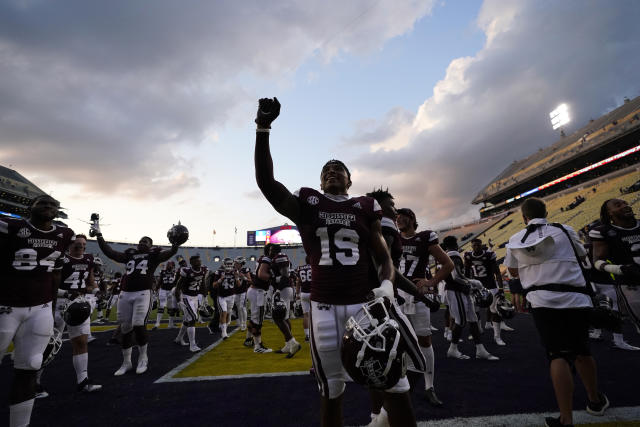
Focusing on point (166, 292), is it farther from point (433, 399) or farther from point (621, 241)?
point (621, 241)

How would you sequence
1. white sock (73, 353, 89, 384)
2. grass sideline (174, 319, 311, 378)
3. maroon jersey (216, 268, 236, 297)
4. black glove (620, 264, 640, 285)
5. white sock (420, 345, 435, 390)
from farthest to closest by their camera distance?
maroon jersey (216, 268, 236, 297) < grass sideline (174, 319, 311, 378) < white sock (73, 353, 89, 384) < white sock (420, 345, 435, 390) < black glove (620, 264, 640, 285)

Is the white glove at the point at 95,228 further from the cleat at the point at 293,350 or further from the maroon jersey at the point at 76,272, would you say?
the cleat at the point at 293,350

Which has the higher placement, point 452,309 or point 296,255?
point 296,255

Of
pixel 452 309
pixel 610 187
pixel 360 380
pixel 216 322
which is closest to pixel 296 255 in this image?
pixel 610 187

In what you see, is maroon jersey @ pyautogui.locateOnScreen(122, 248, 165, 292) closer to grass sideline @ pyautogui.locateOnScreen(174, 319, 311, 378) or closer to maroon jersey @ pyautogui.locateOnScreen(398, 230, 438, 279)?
grass sideline @ pyautogui.locateOnScreen(174, 319, 311, 378)

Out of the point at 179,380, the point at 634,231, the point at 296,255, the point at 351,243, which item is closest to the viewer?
the point at 351,243

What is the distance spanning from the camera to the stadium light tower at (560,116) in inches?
2195

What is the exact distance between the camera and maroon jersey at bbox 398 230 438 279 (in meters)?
4.19

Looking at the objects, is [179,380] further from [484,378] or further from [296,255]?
[296,255]

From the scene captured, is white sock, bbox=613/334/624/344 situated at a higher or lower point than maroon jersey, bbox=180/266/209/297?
lower

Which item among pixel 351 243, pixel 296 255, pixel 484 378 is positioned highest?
pixel 296 255

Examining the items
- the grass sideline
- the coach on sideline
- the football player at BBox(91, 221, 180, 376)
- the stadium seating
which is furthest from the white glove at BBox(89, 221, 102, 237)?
the stadium seating

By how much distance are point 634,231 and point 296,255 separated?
5764cm

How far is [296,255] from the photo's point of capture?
6031 cm
